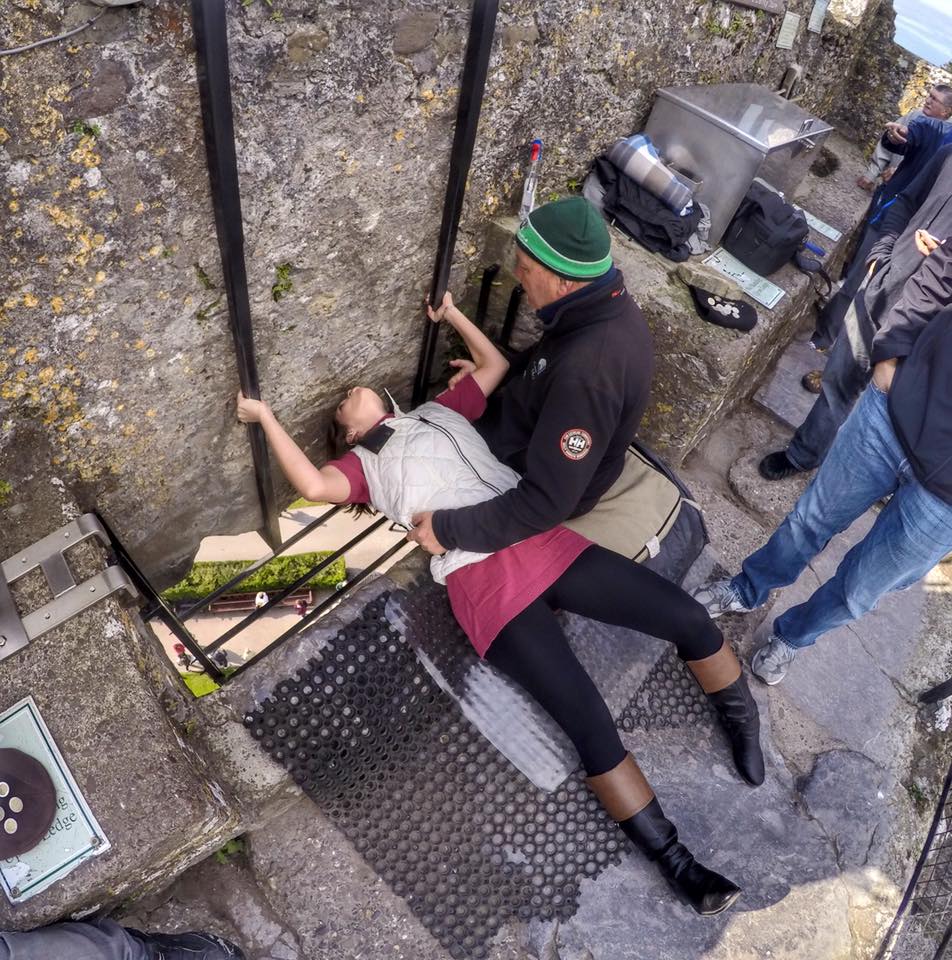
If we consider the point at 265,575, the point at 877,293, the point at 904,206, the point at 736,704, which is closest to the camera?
the point at 736,704

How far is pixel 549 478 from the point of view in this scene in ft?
8.20

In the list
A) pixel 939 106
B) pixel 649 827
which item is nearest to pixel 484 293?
pixel 649 827

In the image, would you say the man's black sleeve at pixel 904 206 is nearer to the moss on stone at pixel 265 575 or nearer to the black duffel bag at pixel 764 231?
the black duffel bag at pixel 764 231

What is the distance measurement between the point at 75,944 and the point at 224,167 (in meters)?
2.26

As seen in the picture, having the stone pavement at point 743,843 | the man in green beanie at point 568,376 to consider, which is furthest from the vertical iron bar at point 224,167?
the stone pavement at point 743,843

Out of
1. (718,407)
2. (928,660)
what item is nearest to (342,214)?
(718,407)

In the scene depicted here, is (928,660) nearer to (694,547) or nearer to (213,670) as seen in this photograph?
(694,547)

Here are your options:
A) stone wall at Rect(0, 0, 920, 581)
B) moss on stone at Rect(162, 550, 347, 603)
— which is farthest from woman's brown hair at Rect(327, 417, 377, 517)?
moss on stone at Rect(162, 550, 347, 603)

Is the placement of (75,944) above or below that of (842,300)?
below

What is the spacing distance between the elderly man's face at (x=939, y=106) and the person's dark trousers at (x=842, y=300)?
0.69 metres

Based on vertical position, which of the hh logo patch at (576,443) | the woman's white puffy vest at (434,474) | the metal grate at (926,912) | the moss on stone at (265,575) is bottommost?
the moss on stone at (265,575)

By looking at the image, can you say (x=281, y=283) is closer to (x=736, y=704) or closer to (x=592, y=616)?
(x=592, y=616)

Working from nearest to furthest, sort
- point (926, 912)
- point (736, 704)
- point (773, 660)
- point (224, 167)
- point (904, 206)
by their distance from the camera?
point (224, 167) → point (926, 912) → point (736, 704) → point (773, 660) → point (904, 206)

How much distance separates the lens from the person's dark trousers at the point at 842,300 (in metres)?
4.00
